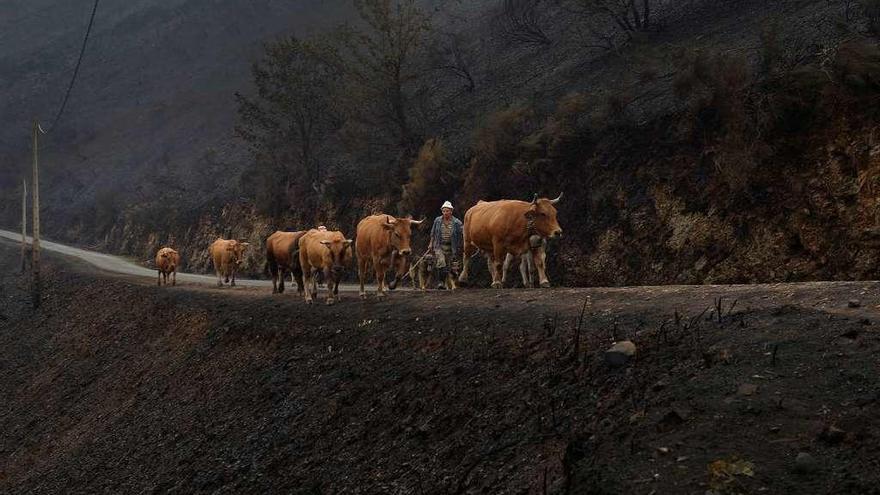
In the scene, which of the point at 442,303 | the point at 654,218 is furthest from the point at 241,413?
the point at 654,218

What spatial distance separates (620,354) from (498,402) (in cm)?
158

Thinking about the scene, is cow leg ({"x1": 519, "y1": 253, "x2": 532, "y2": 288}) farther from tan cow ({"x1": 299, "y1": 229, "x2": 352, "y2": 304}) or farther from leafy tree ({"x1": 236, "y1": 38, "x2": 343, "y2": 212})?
leafy tree ({"x1": 236, "y1": 38, "x2": 343, "y2": 212})

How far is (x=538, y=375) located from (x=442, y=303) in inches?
214

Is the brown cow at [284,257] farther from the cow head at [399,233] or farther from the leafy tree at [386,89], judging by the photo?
the leafy tree at [386,89]

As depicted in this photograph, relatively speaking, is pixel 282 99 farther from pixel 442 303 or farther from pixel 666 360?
pixel 666 360

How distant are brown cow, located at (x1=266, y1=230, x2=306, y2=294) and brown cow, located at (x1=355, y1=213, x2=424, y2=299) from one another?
3294 mm

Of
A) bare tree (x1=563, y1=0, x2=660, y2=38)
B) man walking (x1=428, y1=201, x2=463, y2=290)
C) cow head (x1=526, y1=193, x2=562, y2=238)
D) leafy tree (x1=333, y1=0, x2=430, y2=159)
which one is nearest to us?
cow head (x1=526, y1=193, x2=562, y2=238)

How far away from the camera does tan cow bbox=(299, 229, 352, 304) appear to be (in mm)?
17531

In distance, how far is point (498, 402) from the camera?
867 centimetres

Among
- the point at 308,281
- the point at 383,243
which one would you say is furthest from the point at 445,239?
the point at 308,281

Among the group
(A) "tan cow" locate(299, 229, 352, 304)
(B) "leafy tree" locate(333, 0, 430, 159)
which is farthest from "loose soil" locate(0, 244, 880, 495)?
(B) "leafy tree" locate(333, 0, 430, 159)

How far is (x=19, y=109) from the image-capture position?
94625 mm

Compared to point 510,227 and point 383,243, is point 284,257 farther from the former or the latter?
point 510,227

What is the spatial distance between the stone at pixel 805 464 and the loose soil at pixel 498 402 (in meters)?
0.04
